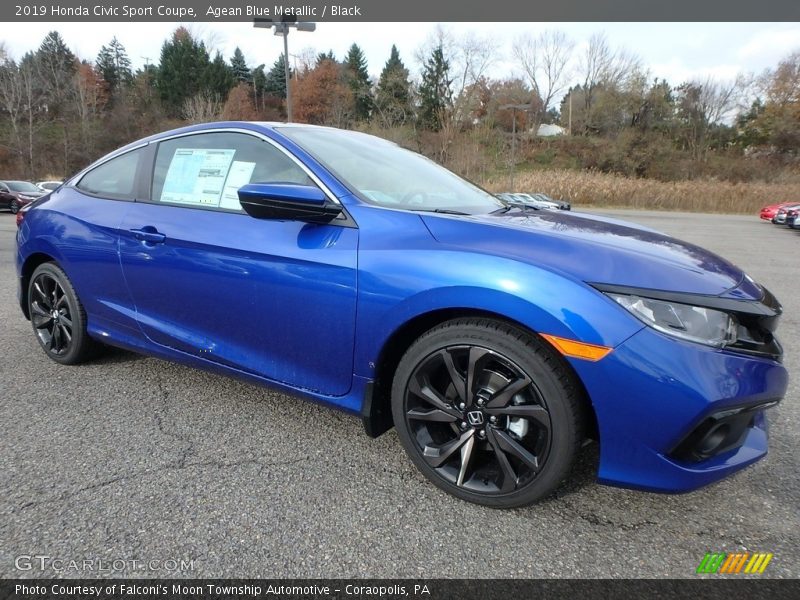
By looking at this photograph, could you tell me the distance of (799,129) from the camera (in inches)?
1934

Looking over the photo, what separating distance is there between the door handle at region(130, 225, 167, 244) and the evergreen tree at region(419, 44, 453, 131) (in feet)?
169

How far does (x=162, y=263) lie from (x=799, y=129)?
63625mm

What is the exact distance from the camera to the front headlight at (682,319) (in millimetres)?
1604

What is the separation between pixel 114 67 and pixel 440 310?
84243mm

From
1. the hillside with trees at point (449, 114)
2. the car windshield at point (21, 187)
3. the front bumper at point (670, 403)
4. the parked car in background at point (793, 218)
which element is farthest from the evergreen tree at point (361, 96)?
the front bumper at point (670, 403)

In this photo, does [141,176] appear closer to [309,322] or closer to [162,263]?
[162,263]

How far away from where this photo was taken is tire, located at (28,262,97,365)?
3127mm

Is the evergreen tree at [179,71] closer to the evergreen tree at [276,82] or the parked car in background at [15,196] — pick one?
the evergreen tree at [276,82]

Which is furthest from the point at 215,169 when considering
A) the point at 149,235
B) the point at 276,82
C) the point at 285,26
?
the point at 276,82

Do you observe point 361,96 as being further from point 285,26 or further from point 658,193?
point 285,26

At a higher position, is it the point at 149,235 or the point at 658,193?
the point at 658,193

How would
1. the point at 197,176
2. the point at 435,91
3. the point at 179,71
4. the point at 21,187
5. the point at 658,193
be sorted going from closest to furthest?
the point at 197,176 < the point at 21,187 < the point at 658,193 < the point at 435,91 < the point at 179,71

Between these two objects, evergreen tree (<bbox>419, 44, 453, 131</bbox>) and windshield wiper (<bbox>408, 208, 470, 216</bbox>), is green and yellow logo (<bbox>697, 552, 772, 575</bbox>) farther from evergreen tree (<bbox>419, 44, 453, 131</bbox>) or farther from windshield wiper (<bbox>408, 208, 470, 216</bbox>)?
evergreen tree (<bbox>419, 44, 453, 131</bbox>)

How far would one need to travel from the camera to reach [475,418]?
74.6 inches
